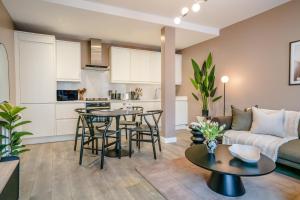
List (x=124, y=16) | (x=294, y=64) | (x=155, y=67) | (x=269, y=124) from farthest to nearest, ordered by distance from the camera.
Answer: (x=155, y=67) < (x=124, y=16) < (x=294, y=64) < (x=269, y=124)

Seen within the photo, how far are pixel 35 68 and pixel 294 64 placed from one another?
5064 millimetres

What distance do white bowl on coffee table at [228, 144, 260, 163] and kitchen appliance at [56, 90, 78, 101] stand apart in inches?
157

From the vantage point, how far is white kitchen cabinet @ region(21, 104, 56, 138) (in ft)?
12.9

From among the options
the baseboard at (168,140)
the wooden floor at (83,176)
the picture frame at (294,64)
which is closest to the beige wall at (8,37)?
→ the wooden floor at (83,176)

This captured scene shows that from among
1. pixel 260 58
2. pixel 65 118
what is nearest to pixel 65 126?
pixel 65 118

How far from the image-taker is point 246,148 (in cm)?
216

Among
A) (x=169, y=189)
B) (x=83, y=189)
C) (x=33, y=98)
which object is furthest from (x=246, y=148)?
(x=33, y=98)

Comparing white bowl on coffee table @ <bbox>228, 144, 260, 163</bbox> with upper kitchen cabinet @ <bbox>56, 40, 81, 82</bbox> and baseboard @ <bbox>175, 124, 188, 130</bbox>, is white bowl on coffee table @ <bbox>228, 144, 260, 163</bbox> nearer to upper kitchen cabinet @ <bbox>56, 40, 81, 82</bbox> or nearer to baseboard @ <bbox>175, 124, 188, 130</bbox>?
baseboard @ <bbox>175, 124, 188, 130</bbox>

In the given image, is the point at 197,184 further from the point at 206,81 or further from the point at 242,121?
the point at 206,81

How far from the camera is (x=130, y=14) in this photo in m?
3.54

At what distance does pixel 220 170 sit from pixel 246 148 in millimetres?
630

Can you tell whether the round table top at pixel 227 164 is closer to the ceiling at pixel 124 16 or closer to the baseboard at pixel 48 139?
the ceiling at pixel 124 16

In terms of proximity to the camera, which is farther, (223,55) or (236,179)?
(223,55)

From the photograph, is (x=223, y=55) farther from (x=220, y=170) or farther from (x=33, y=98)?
(x=33, y=98)
